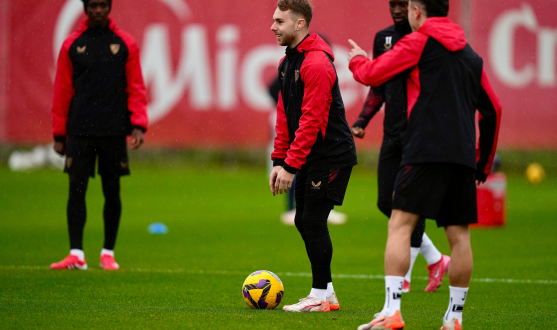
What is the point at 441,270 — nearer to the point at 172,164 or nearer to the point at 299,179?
the point at 299,179

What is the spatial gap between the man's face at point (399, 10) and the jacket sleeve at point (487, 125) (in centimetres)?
Result: 170

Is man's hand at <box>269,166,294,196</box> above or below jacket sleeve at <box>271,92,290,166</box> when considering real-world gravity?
below

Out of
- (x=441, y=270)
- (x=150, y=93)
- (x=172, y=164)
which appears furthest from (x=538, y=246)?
(x=172, y=164)

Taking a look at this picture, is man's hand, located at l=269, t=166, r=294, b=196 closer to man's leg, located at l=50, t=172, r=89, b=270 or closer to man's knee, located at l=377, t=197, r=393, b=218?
man's knee, located at l=377, t=197, r=393, b=218

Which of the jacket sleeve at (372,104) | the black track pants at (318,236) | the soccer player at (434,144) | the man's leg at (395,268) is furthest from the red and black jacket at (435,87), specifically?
the jacket sleeve at (372,104)

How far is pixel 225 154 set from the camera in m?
23.1

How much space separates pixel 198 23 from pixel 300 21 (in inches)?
647

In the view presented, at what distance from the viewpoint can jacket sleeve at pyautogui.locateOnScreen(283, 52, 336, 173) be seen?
505 centimetres

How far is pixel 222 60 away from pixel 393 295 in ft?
57.4

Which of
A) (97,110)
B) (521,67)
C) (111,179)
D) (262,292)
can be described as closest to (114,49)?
(97,110)

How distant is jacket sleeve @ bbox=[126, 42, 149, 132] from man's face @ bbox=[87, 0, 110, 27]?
1.21 ft

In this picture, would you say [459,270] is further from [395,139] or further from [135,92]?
[135,92]

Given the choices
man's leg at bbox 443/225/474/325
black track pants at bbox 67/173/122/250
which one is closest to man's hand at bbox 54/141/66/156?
black track pants at bbox 67/173/122/250

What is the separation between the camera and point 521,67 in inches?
822
